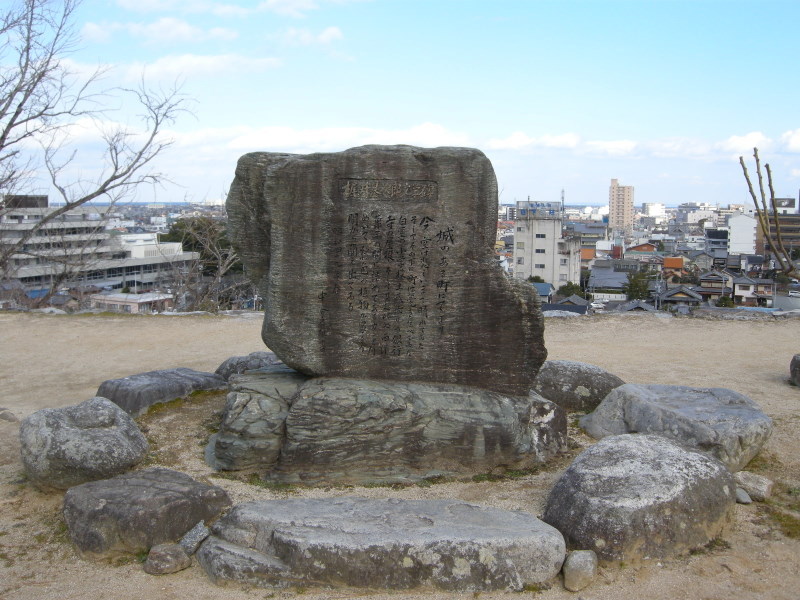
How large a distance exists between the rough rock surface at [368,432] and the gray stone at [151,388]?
2319 mm

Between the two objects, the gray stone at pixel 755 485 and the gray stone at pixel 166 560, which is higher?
the gray stone at pixel 755 485

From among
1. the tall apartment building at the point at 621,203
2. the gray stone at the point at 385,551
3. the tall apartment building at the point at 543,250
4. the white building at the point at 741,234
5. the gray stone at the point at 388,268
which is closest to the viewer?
the gray stone at the point at 385,551

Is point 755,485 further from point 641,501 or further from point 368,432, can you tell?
point 368,432

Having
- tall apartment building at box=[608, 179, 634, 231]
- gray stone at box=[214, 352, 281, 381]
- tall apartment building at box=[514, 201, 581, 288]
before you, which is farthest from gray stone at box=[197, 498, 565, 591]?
tall apartment building at box=[608, 179, 634, 231]

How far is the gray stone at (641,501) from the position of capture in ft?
16.9

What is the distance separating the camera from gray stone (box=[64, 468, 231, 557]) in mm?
5410

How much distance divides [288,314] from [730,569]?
4762 mm

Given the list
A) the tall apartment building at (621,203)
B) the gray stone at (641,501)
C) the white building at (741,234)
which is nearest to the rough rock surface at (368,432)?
the gray stone at (641,501)

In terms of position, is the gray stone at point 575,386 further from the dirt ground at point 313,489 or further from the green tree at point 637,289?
the green tree at point 637,289

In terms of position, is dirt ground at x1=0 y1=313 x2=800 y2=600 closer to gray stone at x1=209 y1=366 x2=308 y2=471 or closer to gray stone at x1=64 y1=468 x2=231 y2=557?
gray stone at x1=64 y1=468 x2=231 y2=557

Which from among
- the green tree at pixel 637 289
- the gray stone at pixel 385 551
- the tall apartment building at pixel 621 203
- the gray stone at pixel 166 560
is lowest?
the green tree at pixel 637 289

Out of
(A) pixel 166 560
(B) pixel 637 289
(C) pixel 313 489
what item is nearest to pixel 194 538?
(A) pixel 166 560

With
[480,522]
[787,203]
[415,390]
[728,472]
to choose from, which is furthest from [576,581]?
[787,203]

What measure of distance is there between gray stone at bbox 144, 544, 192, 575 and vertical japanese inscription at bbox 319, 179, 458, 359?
9.26 feet
